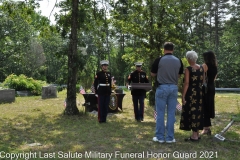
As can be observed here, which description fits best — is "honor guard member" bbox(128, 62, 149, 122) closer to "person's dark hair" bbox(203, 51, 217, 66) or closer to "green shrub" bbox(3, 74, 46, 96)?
"person's dark hair" bbox(203, 51, 217, 66)

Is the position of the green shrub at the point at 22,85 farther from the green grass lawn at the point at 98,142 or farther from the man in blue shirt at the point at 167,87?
the man in blue shirt at the point at 167,87

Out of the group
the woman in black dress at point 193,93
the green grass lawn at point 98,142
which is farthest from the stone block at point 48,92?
the woman in black dress at point 193,93

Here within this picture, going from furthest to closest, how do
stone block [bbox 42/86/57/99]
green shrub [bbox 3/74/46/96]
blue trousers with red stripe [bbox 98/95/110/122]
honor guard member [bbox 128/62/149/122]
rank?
green shrub [bbox 3/74/46/96] < stone block [bbox 42/86/57/99] < honor guard member [bbox 128/62/149/122] < blue trousers with red stripe [bbox 98/95/110/122]

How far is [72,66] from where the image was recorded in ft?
29.9

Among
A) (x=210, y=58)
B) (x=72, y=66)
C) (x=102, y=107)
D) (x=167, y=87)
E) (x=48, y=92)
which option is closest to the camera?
(x=167, y=87)

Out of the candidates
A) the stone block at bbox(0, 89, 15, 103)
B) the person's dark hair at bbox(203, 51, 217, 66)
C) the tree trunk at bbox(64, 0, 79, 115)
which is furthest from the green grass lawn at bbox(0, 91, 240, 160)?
the stone block at bbox(0, 89, 15, 103)

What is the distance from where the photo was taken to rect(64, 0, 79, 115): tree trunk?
9.07 metres

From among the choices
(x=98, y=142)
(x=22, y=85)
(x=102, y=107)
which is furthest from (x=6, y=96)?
(x=98, y=142)

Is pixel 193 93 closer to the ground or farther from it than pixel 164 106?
farther from it

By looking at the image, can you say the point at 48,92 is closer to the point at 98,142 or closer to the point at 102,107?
the point at 102,107

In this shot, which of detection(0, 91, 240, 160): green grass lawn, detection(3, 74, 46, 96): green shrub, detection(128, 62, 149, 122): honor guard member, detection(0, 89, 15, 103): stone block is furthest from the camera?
detection(3, 74, 46, 96): green shrub

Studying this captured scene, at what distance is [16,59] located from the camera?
3450 centimetres

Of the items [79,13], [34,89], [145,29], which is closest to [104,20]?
[79,13]

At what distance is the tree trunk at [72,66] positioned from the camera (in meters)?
9.07
